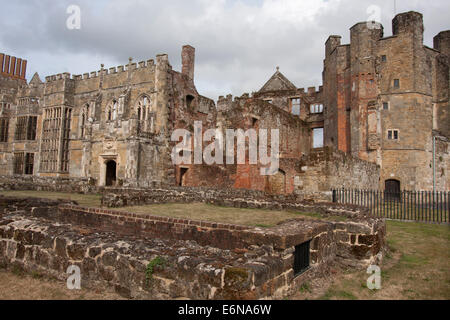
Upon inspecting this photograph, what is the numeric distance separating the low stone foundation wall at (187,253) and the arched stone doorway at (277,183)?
36.7 ft

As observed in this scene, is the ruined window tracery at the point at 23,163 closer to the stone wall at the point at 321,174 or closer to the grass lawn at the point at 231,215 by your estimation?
the grass lawn at the point at 231,215

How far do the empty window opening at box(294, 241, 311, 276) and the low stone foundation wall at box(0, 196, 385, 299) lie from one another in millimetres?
133

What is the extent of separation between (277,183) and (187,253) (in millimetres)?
15014

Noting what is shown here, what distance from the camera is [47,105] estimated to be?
112ft

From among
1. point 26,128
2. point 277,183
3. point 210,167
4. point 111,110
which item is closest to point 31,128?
point 26,128

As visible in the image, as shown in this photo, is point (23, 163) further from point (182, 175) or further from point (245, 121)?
point (245, 121)

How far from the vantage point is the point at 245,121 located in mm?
19203

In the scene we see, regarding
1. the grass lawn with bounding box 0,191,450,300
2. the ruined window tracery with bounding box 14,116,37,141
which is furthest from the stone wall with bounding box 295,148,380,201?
the ruined window tracery with bounding box 14,116,37,141

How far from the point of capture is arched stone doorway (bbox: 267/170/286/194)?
61.4ft

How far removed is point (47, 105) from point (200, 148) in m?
20.0

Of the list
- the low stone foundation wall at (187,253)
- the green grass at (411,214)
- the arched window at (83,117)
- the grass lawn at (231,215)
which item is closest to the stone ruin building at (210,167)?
the low stone foundation wall at (187,253)
